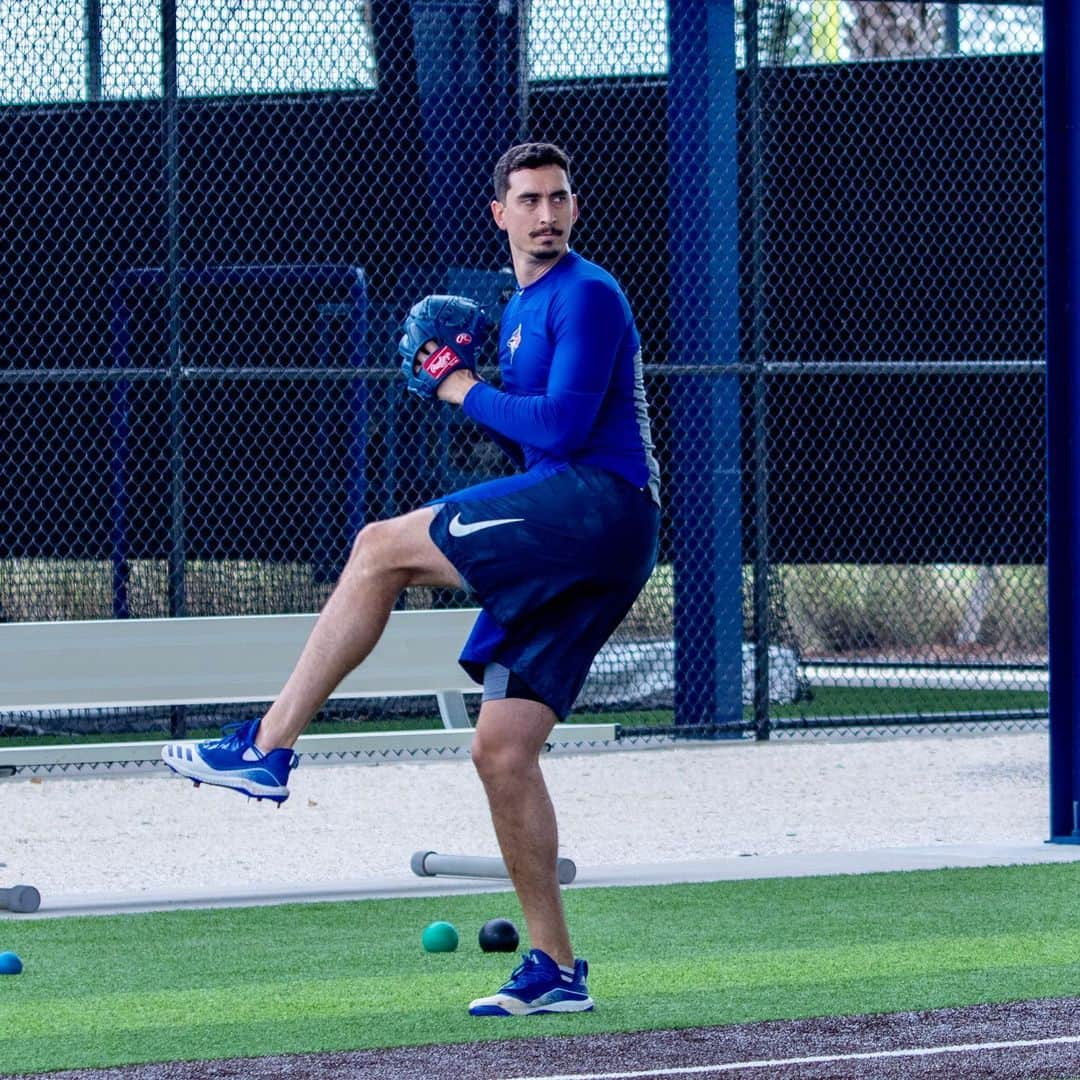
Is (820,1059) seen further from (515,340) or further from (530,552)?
(515,340)

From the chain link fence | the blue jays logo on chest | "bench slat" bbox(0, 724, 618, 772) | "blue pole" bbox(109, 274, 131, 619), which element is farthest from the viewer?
the chain link fence

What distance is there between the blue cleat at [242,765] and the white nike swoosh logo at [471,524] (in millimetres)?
579

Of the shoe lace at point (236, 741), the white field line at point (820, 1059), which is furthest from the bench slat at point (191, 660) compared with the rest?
the white field line at point (820, 1059)

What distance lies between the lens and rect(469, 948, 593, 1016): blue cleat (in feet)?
16.5

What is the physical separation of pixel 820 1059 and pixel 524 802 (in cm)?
83

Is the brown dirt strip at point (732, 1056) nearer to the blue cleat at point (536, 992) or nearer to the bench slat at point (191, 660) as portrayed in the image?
the blue cleat at point (536, 992)

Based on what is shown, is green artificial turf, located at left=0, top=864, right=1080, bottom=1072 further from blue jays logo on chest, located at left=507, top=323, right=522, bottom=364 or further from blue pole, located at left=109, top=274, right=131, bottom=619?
blue pole, located at left=109, top=274, right=131, bottom=619

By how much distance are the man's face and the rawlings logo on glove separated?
18 centimetres

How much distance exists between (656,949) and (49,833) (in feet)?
12.7

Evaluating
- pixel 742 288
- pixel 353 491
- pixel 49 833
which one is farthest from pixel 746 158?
pixel 49 833

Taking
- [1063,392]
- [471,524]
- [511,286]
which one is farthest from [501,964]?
[511,286]


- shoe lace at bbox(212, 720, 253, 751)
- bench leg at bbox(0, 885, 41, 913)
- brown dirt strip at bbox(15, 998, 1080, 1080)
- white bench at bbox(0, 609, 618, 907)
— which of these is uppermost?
shoe lace at bbox(212, 720, 253, 751)

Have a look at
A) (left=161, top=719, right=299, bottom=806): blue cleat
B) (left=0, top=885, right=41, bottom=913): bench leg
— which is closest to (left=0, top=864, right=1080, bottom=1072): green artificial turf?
(left=0, top=885, right=41, bottom=913): bench leg

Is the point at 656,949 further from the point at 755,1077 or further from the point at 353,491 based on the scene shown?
the point at 353,491
